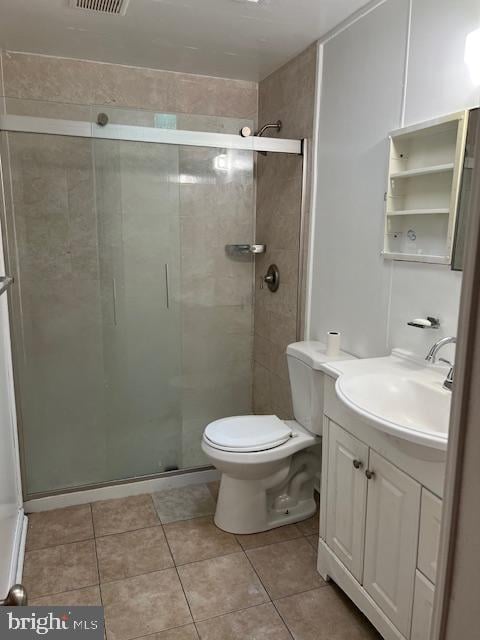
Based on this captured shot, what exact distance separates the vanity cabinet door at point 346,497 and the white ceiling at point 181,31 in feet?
5.72

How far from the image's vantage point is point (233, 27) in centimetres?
221

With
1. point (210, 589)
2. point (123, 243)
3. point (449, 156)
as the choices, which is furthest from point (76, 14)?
point (210, 589)

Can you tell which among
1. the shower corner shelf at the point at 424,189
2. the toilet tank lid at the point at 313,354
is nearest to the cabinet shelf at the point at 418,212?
the shower corner shelf at the point at 424,189

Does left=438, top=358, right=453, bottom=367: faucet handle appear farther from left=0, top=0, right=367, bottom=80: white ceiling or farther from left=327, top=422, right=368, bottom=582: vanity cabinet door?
left=0, top=0, right=367, bottom=80: white ceiling

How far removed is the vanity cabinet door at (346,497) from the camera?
1.69 meters

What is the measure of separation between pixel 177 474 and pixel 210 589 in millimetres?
883

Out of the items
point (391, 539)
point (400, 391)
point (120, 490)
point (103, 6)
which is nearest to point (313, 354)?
point (400, 391)

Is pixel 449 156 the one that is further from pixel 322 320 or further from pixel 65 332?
pixel 65 332

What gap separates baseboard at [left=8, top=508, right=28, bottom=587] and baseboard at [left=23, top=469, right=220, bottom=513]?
0.35ft

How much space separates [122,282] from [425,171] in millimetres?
1641

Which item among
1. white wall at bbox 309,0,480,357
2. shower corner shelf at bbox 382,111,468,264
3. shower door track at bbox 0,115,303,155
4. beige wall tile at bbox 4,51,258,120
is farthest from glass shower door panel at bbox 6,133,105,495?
shower corner shelf at bbox 382,111,468,264

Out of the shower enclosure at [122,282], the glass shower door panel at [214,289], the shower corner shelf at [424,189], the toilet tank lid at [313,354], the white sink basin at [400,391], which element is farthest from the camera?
the glass shower door panel at [214,289]

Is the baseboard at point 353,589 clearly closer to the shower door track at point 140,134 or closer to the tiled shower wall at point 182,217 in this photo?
the tiled shower wall at point 182,217

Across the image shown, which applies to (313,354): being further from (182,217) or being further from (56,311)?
(56,311)
